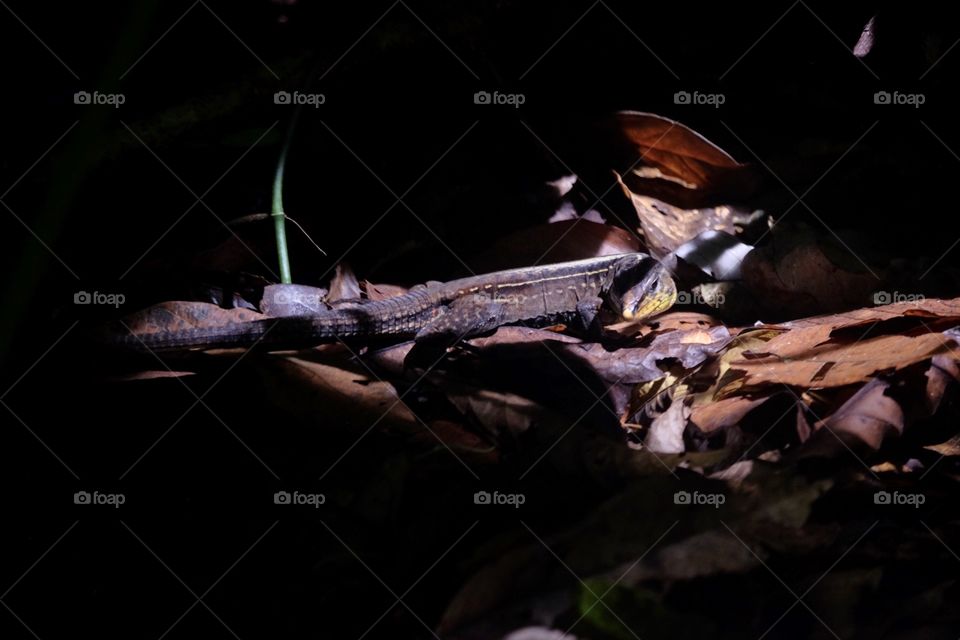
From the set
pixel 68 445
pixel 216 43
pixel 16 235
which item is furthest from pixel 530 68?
pixel 68 445

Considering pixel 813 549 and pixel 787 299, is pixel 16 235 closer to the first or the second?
pixel 813 549

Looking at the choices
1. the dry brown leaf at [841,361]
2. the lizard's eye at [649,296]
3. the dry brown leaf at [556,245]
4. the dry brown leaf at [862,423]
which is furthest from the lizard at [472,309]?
Answer: the dry brown leaf at [862,423]

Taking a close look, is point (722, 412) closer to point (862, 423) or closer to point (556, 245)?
point (862, 423)

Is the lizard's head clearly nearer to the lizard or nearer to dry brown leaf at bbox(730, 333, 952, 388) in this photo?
the lizard

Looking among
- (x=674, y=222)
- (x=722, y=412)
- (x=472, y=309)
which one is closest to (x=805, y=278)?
(x=674, y=222)

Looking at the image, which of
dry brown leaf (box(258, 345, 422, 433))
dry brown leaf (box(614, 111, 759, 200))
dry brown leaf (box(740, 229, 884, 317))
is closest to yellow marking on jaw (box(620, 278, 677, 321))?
dry brown leaf (box(740, 229, 884, 317))

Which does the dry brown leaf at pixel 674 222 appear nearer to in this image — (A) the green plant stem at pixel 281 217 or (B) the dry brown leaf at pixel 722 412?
(B) the dry brown leaf at pixel 722 412

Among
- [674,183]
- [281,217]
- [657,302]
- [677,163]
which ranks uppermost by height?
[281,217]
